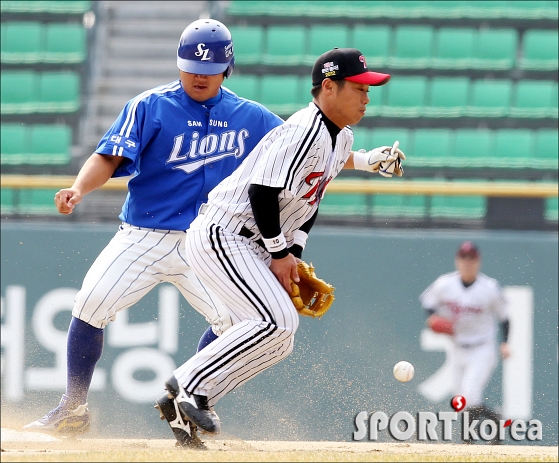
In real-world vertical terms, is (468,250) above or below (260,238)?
below

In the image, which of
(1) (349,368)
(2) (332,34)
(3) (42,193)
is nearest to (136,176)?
(1) (349,368)

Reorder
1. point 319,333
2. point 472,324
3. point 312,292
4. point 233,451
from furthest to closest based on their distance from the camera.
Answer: point 472,324 < point 319,333 < point 312,292 < point 233,451

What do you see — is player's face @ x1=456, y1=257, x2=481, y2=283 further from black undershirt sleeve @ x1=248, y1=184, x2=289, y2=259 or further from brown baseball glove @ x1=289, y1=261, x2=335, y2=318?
black undershirt sleeve @ x1=248, y1=184, x2=289, y2=259

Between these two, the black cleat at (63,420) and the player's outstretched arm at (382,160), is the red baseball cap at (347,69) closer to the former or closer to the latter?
the player's outstretched arm at (382,160)

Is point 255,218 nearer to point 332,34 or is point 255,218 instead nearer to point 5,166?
point 5,166

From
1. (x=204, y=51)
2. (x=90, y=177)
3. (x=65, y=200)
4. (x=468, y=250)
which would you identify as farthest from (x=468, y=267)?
(x=65, y=200)

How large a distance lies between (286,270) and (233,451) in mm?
788

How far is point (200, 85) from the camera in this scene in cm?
408

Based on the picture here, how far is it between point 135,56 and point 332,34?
220cm

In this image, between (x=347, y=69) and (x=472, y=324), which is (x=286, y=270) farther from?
(x=472, y=324)

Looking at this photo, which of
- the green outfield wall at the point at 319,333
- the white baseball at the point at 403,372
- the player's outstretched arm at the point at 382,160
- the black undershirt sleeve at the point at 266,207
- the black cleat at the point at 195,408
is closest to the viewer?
the black undershirt sleeve at the point at 266,207

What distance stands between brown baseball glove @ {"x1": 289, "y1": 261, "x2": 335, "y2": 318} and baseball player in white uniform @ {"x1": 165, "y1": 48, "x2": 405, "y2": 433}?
0.18 metres

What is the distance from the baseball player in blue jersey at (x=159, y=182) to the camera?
3980mm

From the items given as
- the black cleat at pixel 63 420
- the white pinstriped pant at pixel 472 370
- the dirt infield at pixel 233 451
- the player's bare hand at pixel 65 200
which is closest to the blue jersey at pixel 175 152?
the player's bare hand at pixel 65 200
